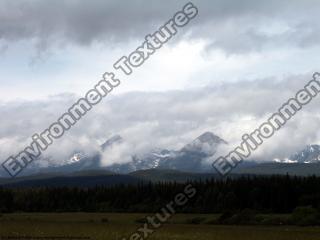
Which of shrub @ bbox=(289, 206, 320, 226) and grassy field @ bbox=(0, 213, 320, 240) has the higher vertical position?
grassy field @ bbox=(0, 213, 320, 240)

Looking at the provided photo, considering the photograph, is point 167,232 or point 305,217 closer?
point 167,232

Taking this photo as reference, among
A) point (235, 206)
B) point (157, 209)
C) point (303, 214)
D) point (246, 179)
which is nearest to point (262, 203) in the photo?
point (235, 206)

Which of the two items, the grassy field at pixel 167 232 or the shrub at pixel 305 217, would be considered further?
the shrub at pixel 305 217

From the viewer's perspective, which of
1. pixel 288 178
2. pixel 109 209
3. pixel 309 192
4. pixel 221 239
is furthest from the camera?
pixel 109 209

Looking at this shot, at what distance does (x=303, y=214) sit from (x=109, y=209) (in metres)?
90.1

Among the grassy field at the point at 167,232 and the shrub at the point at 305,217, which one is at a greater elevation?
the grassy field at the point at 167,232

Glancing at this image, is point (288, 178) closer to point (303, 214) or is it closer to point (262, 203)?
point (262, 203)

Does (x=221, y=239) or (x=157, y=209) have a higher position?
(x=157, y=209)

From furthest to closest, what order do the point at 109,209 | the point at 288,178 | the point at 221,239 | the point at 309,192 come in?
the point at 109,209 → the point at 288,178 → the point at 309,192 → the point at 221,239

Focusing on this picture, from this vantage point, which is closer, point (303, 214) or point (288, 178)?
point (303, 214)

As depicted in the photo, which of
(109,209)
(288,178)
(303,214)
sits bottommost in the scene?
(303,214)

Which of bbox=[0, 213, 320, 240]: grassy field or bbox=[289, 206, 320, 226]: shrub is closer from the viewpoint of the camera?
bbox=[0, 213, 320, 240]: grassy field

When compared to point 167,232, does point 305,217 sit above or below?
below

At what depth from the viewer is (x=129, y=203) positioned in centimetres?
19912
